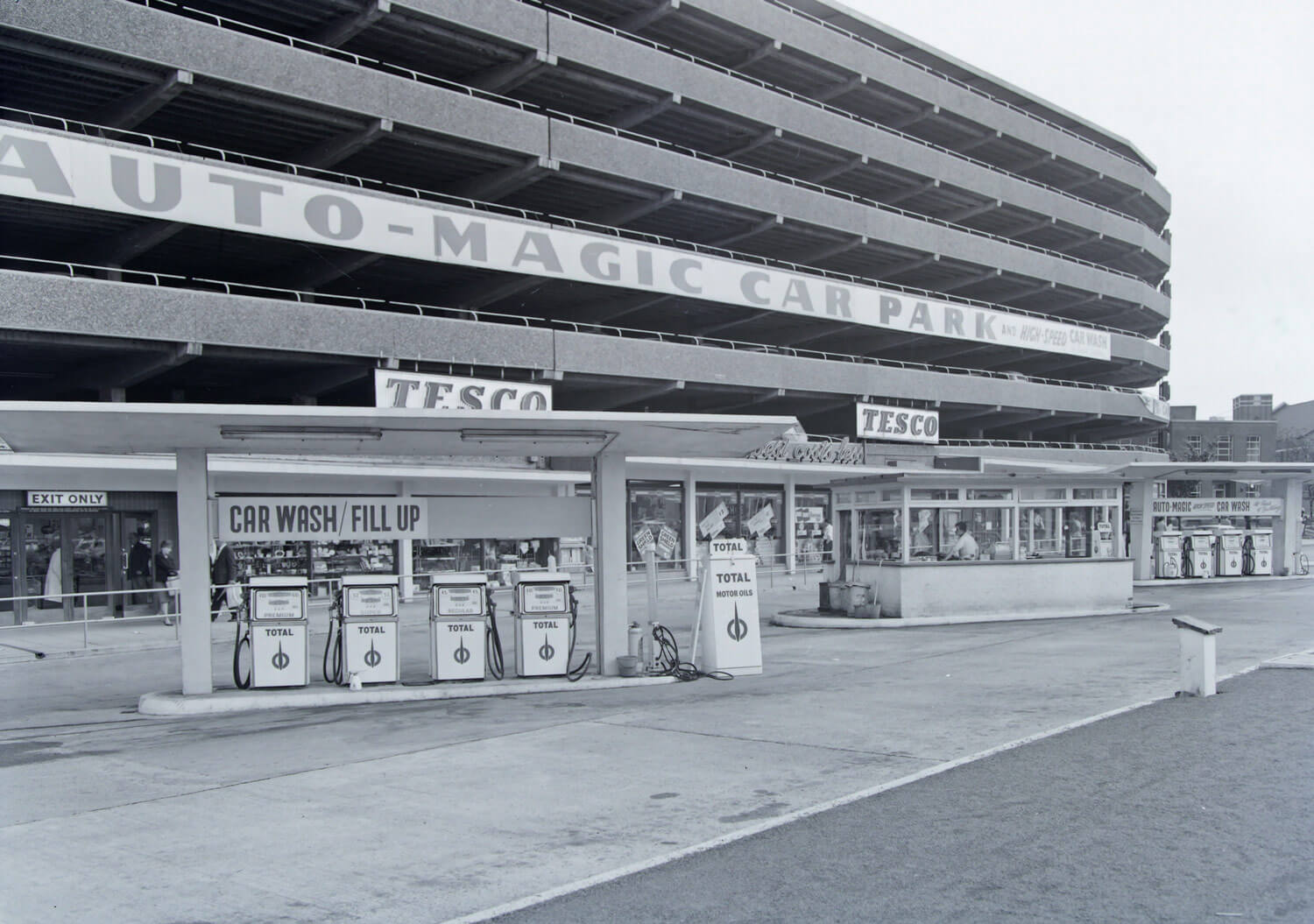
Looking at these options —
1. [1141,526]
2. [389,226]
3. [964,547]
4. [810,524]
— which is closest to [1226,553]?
[1141,526]

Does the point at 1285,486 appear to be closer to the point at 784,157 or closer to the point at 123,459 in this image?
the point at 784,157

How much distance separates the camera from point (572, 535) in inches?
609

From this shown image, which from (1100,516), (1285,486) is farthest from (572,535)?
(1285,486)

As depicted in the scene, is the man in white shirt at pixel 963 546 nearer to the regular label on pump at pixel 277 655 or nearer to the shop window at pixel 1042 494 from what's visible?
the shop window at pixel 1042 494

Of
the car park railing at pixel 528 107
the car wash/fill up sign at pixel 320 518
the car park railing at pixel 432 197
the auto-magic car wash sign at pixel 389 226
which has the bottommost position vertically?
the car wash/fill up sign at pixel 320 518

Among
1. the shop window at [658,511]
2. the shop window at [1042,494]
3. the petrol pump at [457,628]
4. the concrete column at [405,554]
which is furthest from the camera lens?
the shop window at [658,511]

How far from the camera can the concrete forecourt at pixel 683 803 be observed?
6.02 metres

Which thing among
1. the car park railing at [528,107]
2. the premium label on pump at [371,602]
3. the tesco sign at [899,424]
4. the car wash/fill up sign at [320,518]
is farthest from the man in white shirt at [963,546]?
the tesco sign at [899,424]

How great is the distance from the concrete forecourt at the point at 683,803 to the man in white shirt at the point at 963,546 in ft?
27.3

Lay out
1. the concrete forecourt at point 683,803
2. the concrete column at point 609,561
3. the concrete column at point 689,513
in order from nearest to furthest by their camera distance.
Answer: the concrete forecourt at point 683,803 < the concrete column at point 609,561 < the concrete column at point 689,513

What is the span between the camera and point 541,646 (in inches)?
585

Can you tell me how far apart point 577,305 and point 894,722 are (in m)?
34.8

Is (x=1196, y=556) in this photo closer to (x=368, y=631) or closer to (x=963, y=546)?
(x=963, y=546)

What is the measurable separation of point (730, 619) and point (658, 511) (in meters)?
27.4
